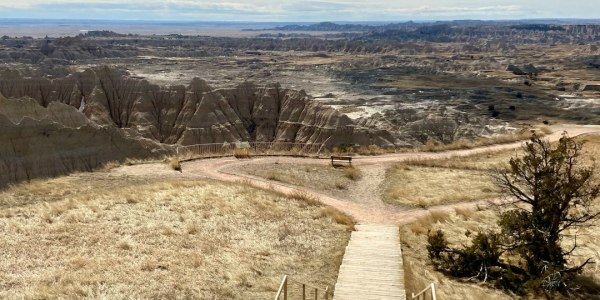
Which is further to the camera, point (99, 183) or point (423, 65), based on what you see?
point (423, 65)

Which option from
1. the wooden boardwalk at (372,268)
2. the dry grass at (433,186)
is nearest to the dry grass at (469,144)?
the dry grass at (433,186)

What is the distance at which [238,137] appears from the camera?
243 ft

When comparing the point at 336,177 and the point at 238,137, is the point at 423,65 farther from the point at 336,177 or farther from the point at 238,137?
the point at 336,177

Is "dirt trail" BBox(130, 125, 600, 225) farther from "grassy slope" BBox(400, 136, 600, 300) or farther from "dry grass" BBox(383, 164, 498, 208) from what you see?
"grassy slope" BBox(400, 136, 600, 300)

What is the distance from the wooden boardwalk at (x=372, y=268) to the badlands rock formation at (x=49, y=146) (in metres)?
31.5

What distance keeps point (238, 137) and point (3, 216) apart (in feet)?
181

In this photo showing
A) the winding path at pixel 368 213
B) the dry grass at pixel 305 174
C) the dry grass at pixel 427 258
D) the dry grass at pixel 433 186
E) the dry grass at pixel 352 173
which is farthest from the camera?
the dry grass at pixel 352 173

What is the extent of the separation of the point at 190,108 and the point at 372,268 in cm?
6412

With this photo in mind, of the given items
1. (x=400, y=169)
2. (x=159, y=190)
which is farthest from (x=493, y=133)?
(x=159, y=190)

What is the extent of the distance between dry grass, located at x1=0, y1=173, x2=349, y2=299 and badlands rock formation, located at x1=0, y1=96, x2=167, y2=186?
18512mm

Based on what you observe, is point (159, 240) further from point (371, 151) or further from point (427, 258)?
point (371, 151)

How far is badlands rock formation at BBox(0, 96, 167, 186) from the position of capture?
41.1 meters

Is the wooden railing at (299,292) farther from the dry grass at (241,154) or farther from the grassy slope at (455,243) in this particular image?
the dry grass at (241,154)

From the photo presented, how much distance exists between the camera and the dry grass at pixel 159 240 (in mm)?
13852
